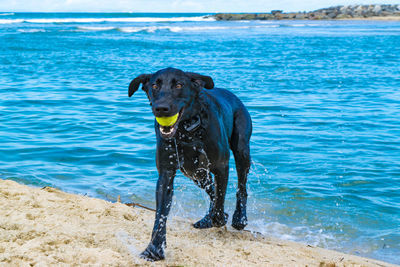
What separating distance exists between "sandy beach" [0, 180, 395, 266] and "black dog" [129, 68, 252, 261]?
0.90 feet

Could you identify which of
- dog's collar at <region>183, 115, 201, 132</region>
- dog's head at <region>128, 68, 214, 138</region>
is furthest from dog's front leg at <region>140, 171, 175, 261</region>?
dog's head at <region>128, 68, 214, 138</region>

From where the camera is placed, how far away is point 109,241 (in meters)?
4.80

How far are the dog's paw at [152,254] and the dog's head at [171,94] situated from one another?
1.00m

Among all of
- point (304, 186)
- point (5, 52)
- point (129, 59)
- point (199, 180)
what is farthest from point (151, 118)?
point (5, 52)

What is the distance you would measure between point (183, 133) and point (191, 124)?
0.35ft

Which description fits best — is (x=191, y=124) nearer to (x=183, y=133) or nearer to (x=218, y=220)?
(x=183, y=133)

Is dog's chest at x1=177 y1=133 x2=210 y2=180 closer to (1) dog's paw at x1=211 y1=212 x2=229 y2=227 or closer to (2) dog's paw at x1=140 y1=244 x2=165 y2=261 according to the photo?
(1) dog's paw at x1=211 y1=212 x2=229 y2=227

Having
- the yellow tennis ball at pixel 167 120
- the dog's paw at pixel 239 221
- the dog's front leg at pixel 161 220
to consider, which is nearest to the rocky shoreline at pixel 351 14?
the dog's paw at pixel 239 221

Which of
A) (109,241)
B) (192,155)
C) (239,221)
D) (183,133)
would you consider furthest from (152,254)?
(239,221)

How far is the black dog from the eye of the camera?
4.32 meters

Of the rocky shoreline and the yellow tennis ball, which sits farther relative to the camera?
the rocky shoreline

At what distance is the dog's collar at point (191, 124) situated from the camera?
4.58m

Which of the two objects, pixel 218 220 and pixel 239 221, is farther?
pixel 239 221

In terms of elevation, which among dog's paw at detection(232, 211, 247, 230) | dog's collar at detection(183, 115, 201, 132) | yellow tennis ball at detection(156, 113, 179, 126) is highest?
yellow tennis ball at detection(156, 113, 179, 126)
